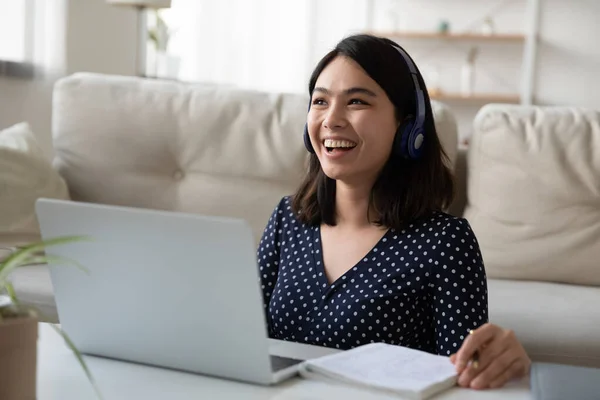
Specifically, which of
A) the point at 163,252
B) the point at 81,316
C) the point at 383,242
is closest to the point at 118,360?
the point at 81,316

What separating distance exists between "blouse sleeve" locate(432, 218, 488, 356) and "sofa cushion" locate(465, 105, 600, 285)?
909mm

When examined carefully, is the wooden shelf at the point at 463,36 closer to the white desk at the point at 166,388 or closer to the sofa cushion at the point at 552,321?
the sofa cushion at the point at 552,321

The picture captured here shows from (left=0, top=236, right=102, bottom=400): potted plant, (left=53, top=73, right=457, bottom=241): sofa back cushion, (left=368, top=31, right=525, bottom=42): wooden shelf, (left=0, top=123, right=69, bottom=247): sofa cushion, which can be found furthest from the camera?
(left=368, top=31, right=525, bottom=42): wooden shelf

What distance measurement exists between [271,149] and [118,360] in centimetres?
133

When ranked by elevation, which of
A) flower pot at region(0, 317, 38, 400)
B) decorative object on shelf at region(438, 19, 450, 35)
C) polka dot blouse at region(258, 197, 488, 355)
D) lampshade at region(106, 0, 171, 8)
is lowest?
polka dot blouse at region(258, 197, 488, 355)

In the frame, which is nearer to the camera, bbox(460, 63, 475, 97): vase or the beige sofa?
the beige sofa

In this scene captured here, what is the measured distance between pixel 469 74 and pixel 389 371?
489 centimetres

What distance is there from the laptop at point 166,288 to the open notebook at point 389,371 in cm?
4

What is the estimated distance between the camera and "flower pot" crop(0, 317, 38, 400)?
0.79 meters

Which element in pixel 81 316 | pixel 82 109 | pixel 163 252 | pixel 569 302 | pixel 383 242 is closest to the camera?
pixel 163 252

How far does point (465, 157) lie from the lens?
245cm

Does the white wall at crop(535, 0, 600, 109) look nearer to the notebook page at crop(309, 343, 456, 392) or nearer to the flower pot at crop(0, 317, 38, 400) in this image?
the notebook page at crop(309, 343, 456, 392)

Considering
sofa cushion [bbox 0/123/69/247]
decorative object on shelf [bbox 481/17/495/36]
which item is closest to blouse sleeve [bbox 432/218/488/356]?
sofa cushion [bbox 0/123/69/247]

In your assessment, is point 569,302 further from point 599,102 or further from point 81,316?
point 599,102
